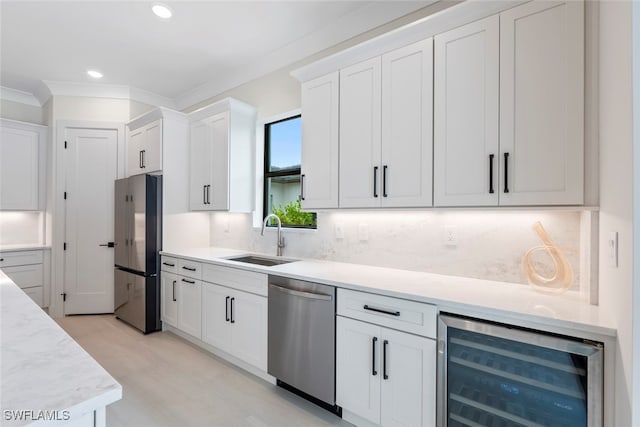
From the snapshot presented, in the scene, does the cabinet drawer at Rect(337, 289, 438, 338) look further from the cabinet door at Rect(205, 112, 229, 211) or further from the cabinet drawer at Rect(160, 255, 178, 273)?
the cabinet drawer at Rect(160, 255, 178, 273)

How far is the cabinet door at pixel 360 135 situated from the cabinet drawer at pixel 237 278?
2.98 ft

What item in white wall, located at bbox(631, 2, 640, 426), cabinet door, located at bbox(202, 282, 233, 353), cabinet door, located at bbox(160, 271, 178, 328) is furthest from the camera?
cabinet door, located at bbox(160, 271, 178, 328)

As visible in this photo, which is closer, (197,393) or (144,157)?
(197,393)

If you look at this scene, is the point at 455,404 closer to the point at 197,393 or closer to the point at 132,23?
the point at 197,393

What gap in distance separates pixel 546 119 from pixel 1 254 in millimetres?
5674

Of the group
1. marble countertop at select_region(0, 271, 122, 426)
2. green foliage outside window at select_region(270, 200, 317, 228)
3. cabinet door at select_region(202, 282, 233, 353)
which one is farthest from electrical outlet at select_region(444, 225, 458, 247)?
marble countertop at select_region(0, 271, 122, 426)

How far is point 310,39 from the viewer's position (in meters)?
2.98

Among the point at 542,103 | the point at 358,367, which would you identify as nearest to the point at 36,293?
the point at 358,367

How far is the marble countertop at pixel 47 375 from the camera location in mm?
646

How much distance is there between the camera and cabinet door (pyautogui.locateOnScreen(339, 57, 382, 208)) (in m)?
2.22

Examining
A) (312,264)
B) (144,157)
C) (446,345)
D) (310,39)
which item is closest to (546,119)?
(446,345)

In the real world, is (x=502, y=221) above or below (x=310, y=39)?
below

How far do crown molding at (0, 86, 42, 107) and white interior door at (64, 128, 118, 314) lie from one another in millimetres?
1017

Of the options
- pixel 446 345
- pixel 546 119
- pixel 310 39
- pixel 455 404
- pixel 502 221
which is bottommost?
pixel 455 404
